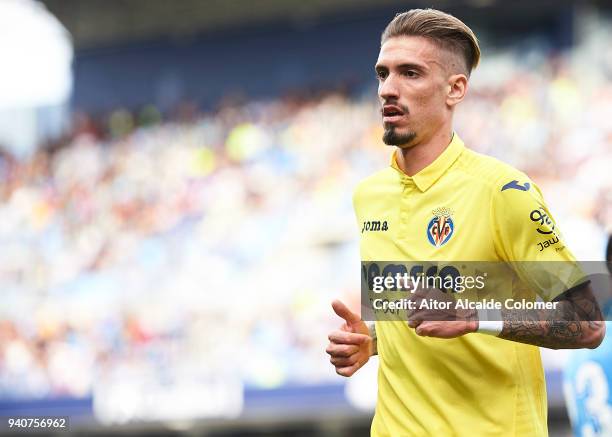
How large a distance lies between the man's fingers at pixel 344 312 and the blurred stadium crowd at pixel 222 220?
28.0 ft

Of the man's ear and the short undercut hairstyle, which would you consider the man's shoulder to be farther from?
the short undercut hairstyle

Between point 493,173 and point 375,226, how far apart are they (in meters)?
0.50

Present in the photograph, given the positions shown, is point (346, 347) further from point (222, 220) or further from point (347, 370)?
point (222, 220)

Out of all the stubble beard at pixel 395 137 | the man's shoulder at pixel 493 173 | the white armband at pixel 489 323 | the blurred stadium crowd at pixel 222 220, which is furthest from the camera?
the blurred stadium crowd at pixel 222 220

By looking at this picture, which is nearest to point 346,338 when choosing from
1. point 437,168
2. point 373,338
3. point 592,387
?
point 373,338

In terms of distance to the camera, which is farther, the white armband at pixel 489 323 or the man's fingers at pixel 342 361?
the man's fingers at pixel 342 361

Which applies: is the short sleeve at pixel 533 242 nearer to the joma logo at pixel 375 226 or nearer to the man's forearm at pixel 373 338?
the joma logo at pixel 375 226

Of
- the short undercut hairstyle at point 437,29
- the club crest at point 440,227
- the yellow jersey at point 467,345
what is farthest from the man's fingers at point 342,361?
the short undercut hairstyle at point 437,29

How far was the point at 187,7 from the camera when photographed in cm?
1636

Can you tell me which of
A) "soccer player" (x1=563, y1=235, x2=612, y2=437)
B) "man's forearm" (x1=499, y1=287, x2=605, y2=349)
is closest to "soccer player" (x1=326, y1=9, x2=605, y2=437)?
"man's forearm" (x1=499, y1=287, x2=605, y2=349)

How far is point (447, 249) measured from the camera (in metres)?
2.90

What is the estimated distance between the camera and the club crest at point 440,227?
2920 millimetres

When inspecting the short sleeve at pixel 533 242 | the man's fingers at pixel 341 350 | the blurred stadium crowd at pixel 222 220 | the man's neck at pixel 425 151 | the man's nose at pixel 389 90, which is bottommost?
the man's fingers at pixel 341 350

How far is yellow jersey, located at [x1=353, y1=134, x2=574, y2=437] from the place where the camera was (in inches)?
109
